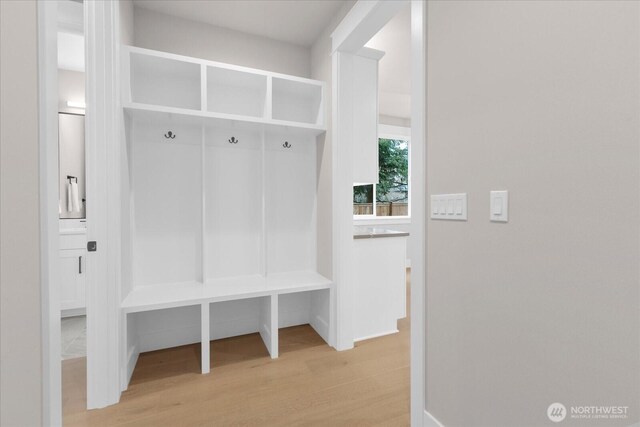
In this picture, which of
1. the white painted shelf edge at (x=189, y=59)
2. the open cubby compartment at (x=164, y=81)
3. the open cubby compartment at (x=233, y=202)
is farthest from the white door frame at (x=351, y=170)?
the open cubby compartment at (x=164, y=81)

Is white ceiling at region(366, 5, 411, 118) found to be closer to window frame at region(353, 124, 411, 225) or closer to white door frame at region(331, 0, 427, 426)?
window frame at region(353, 124, 411, 225)

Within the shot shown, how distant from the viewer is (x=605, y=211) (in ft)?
2.65

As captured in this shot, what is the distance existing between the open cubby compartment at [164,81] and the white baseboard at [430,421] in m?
2.69

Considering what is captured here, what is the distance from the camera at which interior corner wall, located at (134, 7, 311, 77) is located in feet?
7.66

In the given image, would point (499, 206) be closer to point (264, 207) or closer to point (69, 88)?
point (264, 207)

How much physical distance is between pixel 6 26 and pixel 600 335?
1.64 meters

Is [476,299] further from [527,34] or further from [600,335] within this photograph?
[527,34]

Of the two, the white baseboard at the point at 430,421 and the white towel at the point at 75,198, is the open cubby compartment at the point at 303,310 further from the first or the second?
the white towel at the point at 75,198

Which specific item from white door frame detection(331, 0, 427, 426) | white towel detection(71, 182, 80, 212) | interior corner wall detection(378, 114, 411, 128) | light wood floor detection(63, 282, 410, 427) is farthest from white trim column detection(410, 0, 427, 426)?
interior corner wall detection(378, 114, 411, 128)

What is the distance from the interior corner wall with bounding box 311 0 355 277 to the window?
9.31ft

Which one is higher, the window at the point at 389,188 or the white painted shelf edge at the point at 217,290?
the window at the point at 389,188

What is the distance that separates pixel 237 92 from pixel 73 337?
105 inches

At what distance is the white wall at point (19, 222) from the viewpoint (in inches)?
23.4

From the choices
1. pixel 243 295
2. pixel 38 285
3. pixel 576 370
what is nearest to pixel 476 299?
pixel 576 370
